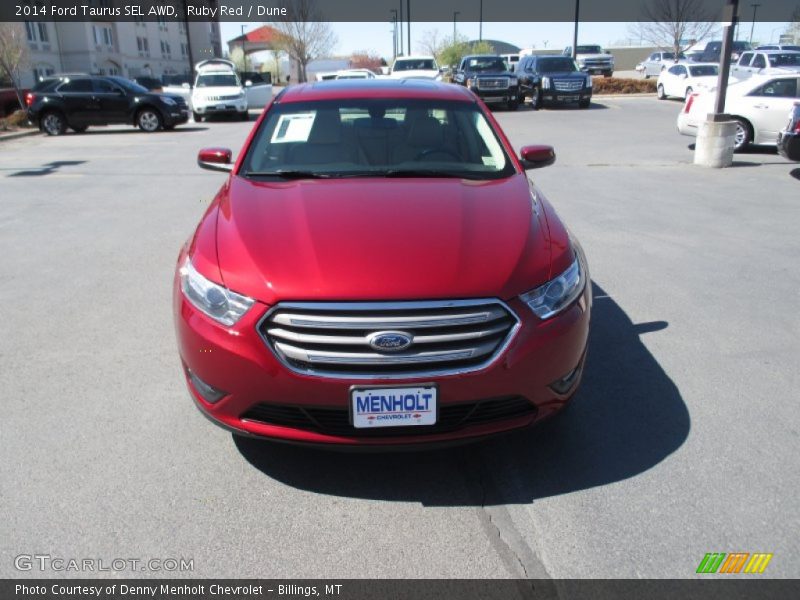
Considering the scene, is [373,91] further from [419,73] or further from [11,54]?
[11,54]

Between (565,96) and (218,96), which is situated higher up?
(218,96)

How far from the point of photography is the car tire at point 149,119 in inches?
806

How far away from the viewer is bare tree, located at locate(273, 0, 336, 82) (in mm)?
51281

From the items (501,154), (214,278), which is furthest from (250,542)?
(501,154)

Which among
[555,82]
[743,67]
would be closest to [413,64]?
[555,82]

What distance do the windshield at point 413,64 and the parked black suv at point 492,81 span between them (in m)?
2.51

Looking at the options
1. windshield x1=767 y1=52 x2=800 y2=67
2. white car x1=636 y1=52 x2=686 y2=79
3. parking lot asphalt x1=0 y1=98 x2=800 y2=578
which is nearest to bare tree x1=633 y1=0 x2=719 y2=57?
white car x1=636 y1=52 x2=686 y2=79

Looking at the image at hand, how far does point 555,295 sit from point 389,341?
776 mm

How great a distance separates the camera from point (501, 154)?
412 cm

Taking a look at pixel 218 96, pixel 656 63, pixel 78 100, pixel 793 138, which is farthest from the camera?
pixel 656 63

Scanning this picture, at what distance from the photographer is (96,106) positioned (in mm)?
20047

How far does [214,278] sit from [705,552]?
2.21 metres

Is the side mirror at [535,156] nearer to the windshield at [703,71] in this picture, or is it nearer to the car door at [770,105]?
the car door at [770,105]

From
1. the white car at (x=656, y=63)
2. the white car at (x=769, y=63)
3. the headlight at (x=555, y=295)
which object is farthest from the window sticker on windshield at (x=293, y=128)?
the white car at (x=656, y=63)
